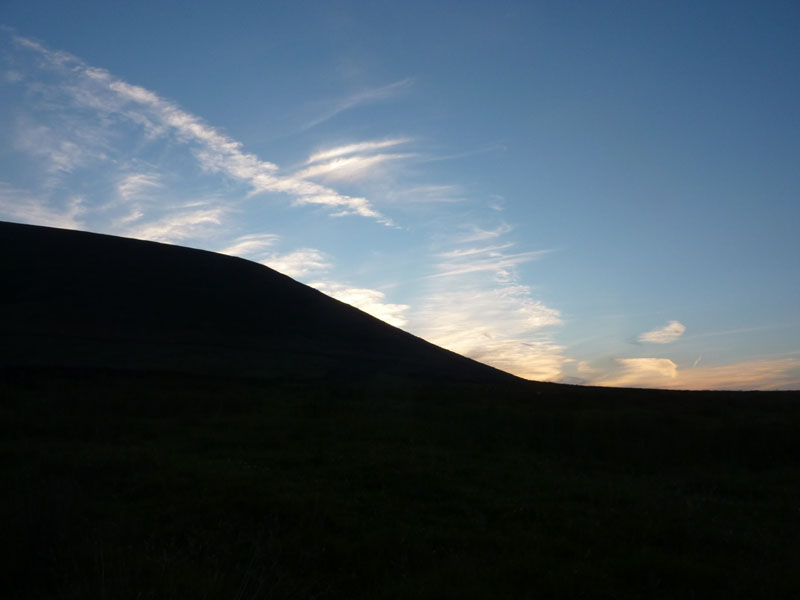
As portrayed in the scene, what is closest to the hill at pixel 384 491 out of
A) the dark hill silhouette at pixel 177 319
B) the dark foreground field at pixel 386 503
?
the dark foreground field at pixel 386 503

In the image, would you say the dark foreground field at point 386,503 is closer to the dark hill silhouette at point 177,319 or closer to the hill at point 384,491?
the hill at point 384,491

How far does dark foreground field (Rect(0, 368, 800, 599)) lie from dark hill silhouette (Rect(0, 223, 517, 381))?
74.1ft

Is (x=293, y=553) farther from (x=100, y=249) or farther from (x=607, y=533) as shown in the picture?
(x=100, y=249)

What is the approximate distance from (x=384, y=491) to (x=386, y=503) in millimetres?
761

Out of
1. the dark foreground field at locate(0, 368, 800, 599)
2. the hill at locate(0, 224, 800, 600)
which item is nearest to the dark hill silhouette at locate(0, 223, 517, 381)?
the hill at locate(0, 224, 800, 600)

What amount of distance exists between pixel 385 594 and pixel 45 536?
407 centimetres

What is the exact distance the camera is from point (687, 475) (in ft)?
49.6

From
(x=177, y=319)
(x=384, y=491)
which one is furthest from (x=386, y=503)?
(x=177, y=319)

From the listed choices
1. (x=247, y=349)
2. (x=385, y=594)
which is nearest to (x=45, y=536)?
(x=385, y=594)

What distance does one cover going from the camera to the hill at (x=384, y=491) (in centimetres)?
675

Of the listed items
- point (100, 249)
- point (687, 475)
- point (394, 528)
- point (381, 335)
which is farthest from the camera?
point (100, 249)

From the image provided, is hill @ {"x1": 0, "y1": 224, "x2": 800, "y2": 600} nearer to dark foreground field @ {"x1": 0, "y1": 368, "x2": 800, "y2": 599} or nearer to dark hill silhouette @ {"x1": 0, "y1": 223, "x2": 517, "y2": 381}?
dark foreground field @ {"x1": 0, "y1": 368, "x2": 800, "y2": 599}

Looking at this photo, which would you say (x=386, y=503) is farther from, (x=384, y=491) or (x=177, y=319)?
(x=177, y=319)

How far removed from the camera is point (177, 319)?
57.3m
